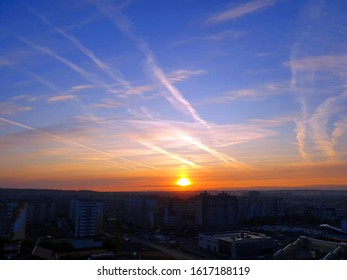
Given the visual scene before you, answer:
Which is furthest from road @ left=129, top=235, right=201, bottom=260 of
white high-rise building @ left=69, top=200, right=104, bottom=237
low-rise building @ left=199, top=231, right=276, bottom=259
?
white high-rise building @ left=69, top=200, right=104, bottom=237

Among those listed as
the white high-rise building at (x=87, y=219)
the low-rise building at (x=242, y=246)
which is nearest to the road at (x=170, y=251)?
the low-rise building at (x=242, y=246)

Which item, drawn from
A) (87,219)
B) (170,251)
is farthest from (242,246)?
(87,219)

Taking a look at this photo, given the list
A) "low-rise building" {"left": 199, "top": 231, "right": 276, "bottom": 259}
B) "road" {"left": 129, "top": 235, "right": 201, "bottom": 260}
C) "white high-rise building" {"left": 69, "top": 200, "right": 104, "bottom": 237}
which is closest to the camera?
"road" {"left": 129, "top": 235, "right": 201, "bottom": 260}

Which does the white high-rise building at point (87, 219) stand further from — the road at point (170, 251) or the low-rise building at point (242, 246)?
the low-rise building at point (242, 246)

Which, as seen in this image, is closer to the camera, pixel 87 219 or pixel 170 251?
pixel 170 251

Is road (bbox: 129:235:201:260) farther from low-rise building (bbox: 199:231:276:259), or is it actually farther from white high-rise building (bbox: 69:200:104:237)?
white high-rise building (bbox: 69:200:104:237)

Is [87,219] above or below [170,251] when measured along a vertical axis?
above

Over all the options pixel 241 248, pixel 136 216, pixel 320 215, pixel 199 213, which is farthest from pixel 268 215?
pixel 241 248

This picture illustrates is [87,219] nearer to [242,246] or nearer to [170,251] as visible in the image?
[170,251]

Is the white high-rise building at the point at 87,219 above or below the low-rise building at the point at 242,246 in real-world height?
above

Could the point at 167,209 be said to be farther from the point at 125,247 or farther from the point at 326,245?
the point at 326,245

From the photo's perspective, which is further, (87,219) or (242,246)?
(87,219)

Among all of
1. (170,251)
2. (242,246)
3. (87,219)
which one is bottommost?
(170,251)
